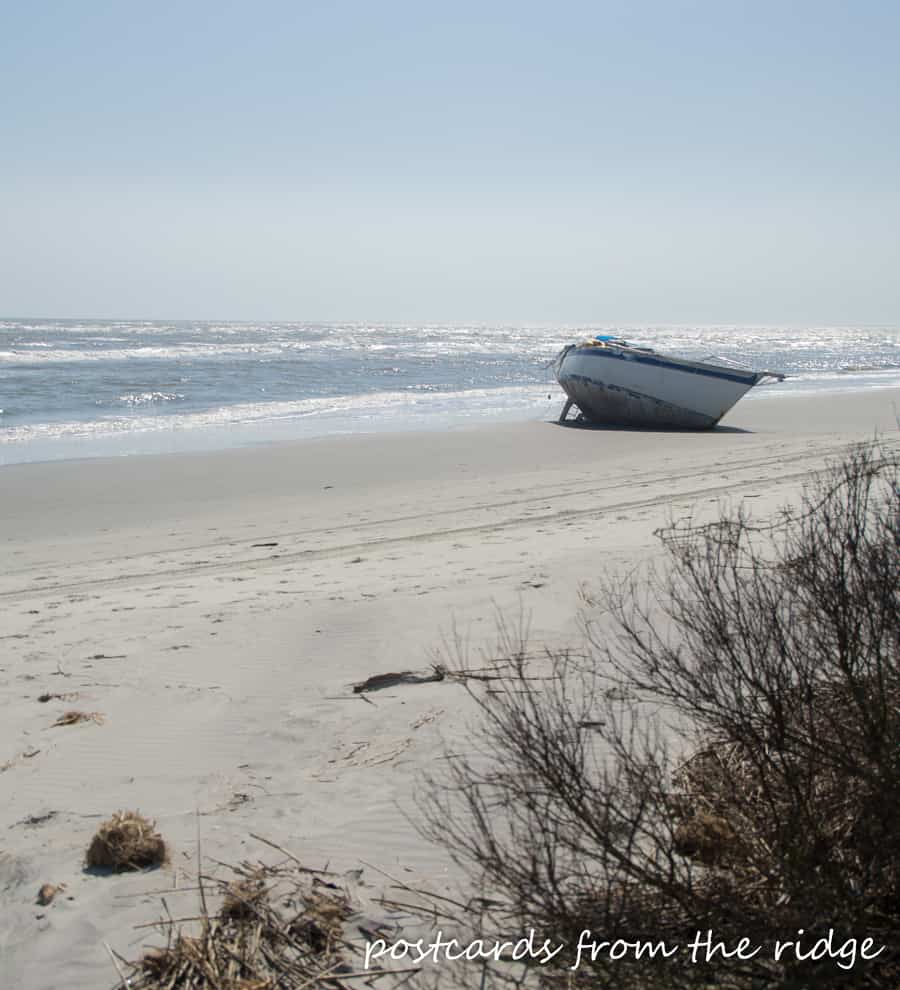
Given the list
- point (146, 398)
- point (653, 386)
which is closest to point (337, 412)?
point (146, 398)

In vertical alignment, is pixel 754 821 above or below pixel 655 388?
below

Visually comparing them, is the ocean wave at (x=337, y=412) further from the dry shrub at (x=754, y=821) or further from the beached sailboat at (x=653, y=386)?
the dry shrub at (x=754, y=821)

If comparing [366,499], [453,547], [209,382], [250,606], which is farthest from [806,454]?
[209,382]

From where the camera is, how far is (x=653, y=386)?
20641 mm

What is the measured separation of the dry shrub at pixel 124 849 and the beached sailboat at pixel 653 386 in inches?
713

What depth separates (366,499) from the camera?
42.5ft

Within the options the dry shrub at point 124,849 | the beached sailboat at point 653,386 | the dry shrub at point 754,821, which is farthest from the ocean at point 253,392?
the dry shrub at point 754,821

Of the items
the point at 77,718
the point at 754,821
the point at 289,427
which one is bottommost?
the point at 77,718

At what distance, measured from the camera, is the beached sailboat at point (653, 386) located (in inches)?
806

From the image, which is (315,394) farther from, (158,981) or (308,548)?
(158,981)

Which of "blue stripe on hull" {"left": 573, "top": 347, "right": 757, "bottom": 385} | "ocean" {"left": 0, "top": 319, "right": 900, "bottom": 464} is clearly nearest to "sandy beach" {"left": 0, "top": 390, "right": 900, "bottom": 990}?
"ocean" {"left": 0, "top": 319, "right": 900, "bottom": 464}

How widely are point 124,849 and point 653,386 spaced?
1822cm

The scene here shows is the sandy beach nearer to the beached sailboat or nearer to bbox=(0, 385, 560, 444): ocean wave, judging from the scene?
the beached sailboat

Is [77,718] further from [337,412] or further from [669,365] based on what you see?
[337,412]
